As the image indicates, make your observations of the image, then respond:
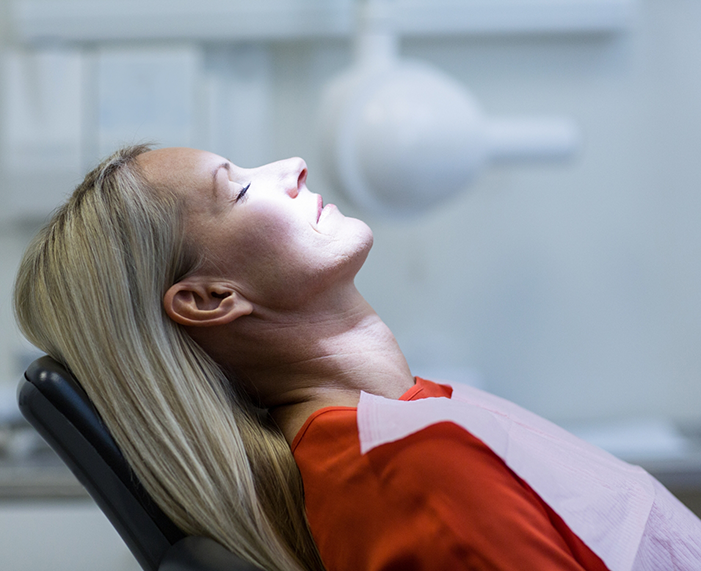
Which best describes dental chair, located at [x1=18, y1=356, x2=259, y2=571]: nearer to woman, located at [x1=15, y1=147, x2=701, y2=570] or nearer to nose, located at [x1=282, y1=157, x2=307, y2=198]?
woman, located at [x1=15, y1=147, x2=701, y2=570]

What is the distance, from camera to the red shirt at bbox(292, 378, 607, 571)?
2.02ft

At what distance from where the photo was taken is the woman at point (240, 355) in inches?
26.7

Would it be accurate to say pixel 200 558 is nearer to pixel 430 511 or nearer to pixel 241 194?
pixel 430 511

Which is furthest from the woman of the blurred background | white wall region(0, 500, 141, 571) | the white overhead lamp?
the blurred background

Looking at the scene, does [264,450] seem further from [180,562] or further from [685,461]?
[685,461]

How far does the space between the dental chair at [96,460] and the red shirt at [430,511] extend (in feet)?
0.56

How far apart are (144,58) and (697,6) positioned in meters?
1.36

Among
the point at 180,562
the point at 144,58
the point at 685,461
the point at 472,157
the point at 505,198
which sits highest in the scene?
the point at 144,58

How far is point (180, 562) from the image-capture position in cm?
68

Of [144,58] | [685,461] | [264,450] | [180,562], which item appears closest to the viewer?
[180,562]

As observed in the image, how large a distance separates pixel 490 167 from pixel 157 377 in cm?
113

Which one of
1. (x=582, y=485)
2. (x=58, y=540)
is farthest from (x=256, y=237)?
(x=58, y=540)

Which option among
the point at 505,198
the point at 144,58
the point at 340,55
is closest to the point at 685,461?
the point at 505,198

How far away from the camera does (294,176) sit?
88cm
